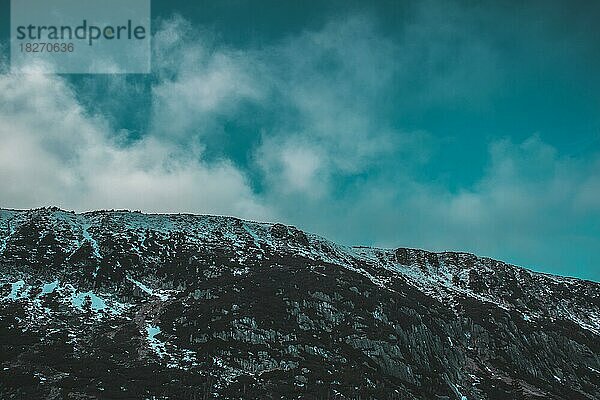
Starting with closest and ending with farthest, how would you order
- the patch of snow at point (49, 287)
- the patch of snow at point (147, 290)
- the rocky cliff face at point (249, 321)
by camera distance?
the rocky cliff face at point (249, 321), the patch of snow at point (49, 287), the patch of snow at point (147, 290)

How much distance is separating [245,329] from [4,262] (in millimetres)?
39840

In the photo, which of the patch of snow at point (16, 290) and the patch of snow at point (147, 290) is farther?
the patch of snow at point (147, 290)

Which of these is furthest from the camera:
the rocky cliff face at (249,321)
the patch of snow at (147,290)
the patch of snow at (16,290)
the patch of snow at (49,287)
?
the patch of snow at (147,290)

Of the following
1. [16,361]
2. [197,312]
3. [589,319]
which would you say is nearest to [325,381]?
[197,312]

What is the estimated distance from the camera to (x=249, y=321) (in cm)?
5997

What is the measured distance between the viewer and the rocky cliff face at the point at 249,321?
45.8 m

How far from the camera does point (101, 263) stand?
229 feet

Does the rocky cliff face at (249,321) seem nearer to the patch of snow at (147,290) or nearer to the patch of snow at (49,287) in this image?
the patch of snow at (49,287)

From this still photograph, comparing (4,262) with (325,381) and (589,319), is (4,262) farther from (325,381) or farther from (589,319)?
(589,319)

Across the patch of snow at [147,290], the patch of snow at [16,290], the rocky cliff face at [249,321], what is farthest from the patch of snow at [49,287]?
the patch of snow at [147,290]

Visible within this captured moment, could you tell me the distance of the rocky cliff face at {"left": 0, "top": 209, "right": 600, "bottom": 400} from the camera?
45844 mm

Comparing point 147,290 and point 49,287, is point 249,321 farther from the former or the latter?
point 49,287

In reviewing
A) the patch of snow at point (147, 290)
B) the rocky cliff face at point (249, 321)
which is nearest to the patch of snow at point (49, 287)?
the rocky cliff face at point (249, 321)

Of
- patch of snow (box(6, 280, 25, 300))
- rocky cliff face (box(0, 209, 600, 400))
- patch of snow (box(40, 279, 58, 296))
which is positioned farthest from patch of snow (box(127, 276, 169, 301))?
patch of snow (box(6, 280, 25, 300))
